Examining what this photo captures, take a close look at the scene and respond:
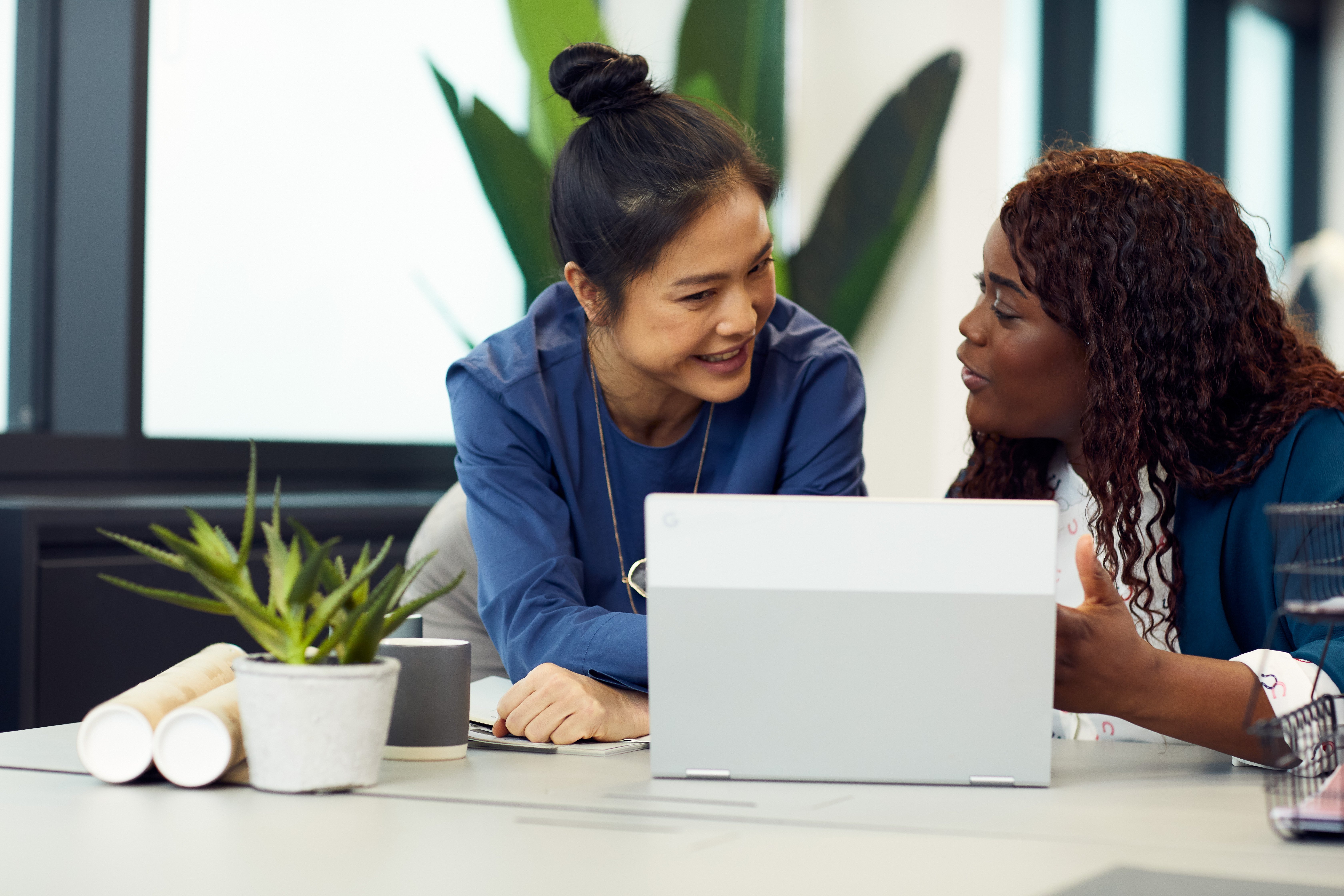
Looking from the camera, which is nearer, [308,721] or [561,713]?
[308,721]

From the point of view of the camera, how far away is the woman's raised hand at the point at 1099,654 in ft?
3.52

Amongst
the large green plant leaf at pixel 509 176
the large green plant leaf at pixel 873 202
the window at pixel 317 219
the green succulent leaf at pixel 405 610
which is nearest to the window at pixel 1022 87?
the large green plant leaf at pixel 873 202

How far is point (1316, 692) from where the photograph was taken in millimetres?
1157

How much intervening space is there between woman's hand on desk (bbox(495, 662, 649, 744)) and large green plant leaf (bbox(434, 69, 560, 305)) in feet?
5.04

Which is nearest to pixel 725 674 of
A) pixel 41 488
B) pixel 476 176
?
pixel 41 488

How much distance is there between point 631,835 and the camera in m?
0.86

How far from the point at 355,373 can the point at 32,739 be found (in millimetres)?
1891

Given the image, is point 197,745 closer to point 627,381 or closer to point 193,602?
point 193,602

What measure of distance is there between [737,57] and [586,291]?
5.56ft

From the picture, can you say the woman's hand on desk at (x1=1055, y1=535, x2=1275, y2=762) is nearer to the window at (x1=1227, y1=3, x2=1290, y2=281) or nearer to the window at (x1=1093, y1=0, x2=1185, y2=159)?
the window at (x1=1093, y1=0, x2=1185, y2=159)

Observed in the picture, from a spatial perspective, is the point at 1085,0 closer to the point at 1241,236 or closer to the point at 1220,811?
the point at 1241,236

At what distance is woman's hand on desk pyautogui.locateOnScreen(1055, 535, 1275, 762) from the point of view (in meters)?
1.08

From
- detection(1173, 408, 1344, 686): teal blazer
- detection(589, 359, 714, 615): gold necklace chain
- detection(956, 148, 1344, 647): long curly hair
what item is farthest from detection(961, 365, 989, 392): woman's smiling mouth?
detection(589, 359, 714, 615): gold necklace chain

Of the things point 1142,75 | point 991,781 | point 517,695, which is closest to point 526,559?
point 517,695
